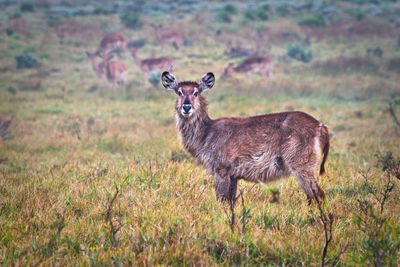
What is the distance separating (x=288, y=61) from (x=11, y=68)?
45.7 feet

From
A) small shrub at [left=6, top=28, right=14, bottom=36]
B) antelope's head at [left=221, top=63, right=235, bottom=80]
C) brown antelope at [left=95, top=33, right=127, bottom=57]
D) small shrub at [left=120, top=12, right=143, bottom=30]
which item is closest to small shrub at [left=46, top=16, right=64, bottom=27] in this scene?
small shrub at [left=6, top=28, right=14, bottom=36]

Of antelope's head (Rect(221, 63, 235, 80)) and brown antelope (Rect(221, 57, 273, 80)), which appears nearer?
antelope's head (Rect(221, 63, 235, 80))

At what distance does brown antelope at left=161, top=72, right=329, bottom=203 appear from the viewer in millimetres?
4445

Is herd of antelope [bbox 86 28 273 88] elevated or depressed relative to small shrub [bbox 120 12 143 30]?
depressed

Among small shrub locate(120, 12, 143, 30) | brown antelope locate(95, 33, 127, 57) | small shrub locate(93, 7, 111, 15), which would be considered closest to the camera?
brown antelope locate(95, 33, 127, 57)

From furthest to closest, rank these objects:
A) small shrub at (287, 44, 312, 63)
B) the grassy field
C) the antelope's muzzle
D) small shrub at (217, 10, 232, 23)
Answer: small shrub at (217, 10, 232, 23) < small shrub at (287, 44, 312, 63) < the antelope's muzzle < the grassy field

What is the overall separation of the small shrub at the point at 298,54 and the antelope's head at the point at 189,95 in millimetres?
15482

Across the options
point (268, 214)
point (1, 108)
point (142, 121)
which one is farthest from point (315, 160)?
point (1, 108)

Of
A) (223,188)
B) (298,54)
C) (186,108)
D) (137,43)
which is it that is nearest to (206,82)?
(186,108)

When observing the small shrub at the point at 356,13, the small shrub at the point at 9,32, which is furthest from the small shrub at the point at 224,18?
the small shrub at the point at 9,32

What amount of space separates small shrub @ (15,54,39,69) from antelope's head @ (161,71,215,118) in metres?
13.9

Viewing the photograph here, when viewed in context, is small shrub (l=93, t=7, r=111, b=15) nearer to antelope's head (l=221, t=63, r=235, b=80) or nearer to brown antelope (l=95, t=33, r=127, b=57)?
brown antelope (l=95, t=33, r=127, b=57)

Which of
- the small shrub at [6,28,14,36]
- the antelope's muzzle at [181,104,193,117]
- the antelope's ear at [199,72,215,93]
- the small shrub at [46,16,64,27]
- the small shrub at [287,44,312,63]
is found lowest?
the small shrub at [287,44,312,63]

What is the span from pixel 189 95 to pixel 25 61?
1456cm
